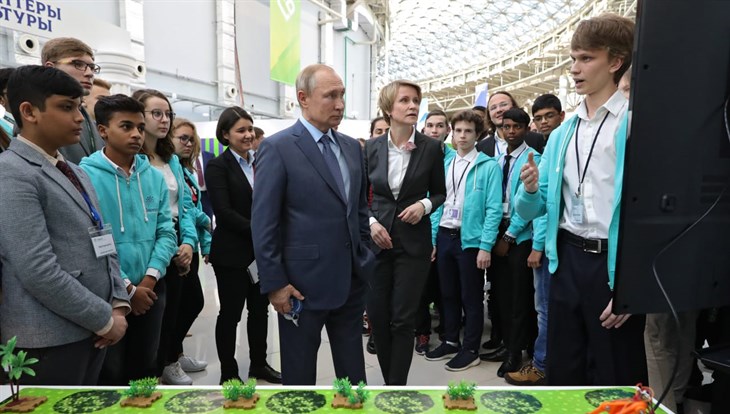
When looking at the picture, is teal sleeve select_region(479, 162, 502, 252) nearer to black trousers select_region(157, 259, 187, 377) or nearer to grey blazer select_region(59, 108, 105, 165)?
black trousers select_region(157, 259, 187, 377)

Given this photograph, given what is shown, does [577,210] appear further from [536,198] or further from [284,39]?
[284,39]

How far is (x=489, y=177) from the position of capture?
296cm

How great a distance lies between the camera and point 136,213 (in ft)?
6.23

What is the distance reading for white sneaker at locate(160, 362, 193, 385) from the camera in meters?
2.68

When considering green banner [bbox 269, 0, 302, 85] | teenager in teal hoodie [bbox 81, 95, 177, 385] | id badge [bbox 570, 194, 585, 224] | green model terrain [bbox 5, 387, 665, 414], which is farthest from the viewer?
green banner [bbox 269, 0, 302, 85]

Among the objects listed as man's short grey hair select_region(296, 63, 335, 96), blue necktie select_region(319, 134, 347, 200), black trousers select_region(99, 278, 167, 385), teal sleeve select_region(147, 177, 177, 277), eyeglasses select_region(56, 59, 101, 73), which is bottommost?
black trousers select_region(99, 278, 167, 385)

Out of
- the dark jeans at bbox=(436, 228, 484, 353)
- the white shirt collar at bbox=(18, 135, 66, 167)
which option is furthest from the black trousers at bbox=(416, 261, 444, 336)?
the white shirt collar at bbox=(18, 135, 66, 167)

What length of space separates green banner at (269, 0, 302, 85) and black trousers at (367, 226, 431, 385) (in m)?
6.25

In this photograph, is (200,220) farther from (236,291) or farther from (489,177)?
(489,177)

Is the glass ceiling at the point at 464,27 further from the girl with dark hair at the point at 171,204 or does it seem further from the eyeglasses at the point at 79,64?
the eyeglasses at the point at 79,64

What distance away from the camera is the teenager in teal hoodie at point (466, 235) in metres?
2.94

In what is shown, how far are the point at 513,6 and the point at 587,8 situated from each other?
228 inches

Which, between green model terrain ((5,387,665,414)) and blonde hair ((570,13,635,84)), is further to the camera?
blonde hair ((570,13,635,84))

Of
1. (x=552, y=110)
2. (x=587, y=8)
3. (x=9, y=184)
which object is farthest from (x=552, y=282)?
(x=587, y=8)
